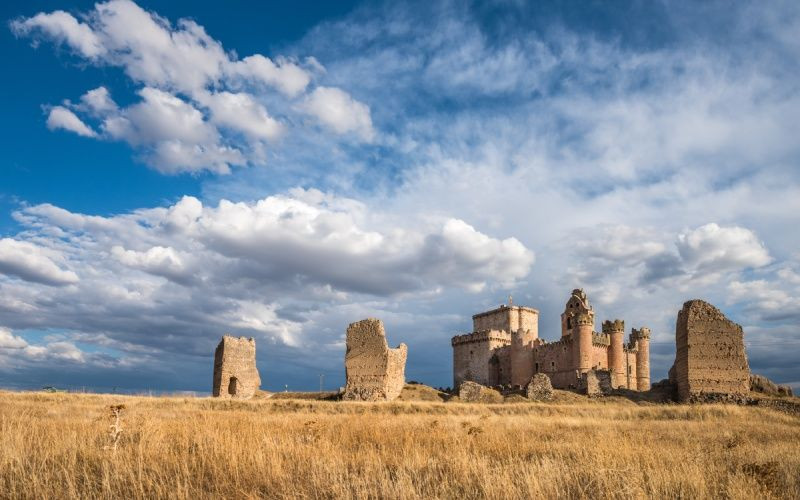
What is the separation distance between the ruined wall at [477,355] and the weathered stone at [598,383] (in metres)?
15.5

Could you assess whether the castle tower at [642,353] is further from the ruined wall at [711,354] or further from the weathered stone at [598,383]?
the ruined wall at [711,354]

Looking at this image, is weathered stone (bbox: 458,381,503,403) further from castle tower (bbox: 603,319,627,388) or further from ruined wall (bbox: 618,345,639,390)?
ruined wall (bbox: 618,345,639,390)

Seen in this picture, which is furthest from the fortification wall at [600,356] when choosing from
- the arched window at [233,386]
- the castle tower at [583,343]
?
the arched window at [233,386]

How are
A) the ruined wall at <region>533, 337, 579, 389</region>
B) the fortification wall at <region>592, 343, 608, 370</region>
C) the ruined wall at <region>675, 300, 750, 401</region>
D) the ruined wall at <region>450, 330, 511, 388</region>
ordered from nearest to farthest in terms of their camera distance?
the ruined wall at <region>675, 300, 750, 401</region>
the ruined wall at <region>533, 337, 579, 389</region>
the fortification wall at <region>592, 343, 608, 370</region>
the ruined wall at <region>450, 330, 511, 388</region>

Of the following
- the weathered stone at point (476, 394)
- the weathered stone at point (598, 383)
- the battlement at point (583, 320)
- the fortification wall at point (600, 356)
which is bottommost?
the weathered stone at point (476, 394)

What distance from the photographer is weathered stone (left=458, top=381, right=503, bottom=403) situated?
134ft

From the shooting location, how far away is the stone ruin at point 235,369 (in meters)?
41.2

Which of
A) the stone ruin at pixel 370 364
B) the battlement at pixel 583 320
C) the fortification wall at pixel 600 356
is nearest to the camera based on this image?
the stone ruin at pixel 370 364

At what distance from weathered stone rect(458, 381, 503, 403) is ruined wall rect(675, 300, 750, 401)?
1299cm

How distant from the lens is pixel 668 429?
18.5 meters

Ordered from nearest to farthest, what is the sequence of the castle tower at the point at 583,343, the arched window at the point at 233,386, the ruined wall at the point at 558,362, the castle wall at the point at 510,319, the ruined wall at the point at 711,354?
the ruined wall at the point at 711,354, the arched window at the point at 233,386, the castle tower at the point at 583,343, the ruined wall at the point at 558,362, the castle wall at the point at 510,319

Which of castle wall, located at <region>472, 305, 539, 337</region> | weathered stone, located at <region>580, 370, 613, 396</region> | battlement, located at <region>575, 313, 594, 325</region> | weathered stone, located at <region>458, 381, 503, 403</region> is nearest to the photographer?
weathered stone, located at <region>458, 381, 503, 403</region>

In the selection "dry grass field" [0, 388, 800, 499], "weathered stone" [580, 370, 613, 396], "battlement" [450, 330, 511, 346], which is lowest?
"weathered stone" [580, 370, 613, 396]

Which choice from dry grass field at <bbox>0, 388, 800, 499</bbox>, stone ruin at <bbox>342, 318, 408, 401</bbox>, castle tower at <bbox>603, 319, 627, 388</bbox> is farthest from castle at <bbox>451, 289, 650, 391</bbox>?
dry grass field at <bbox>0, 388, 800, 499</bbox>
